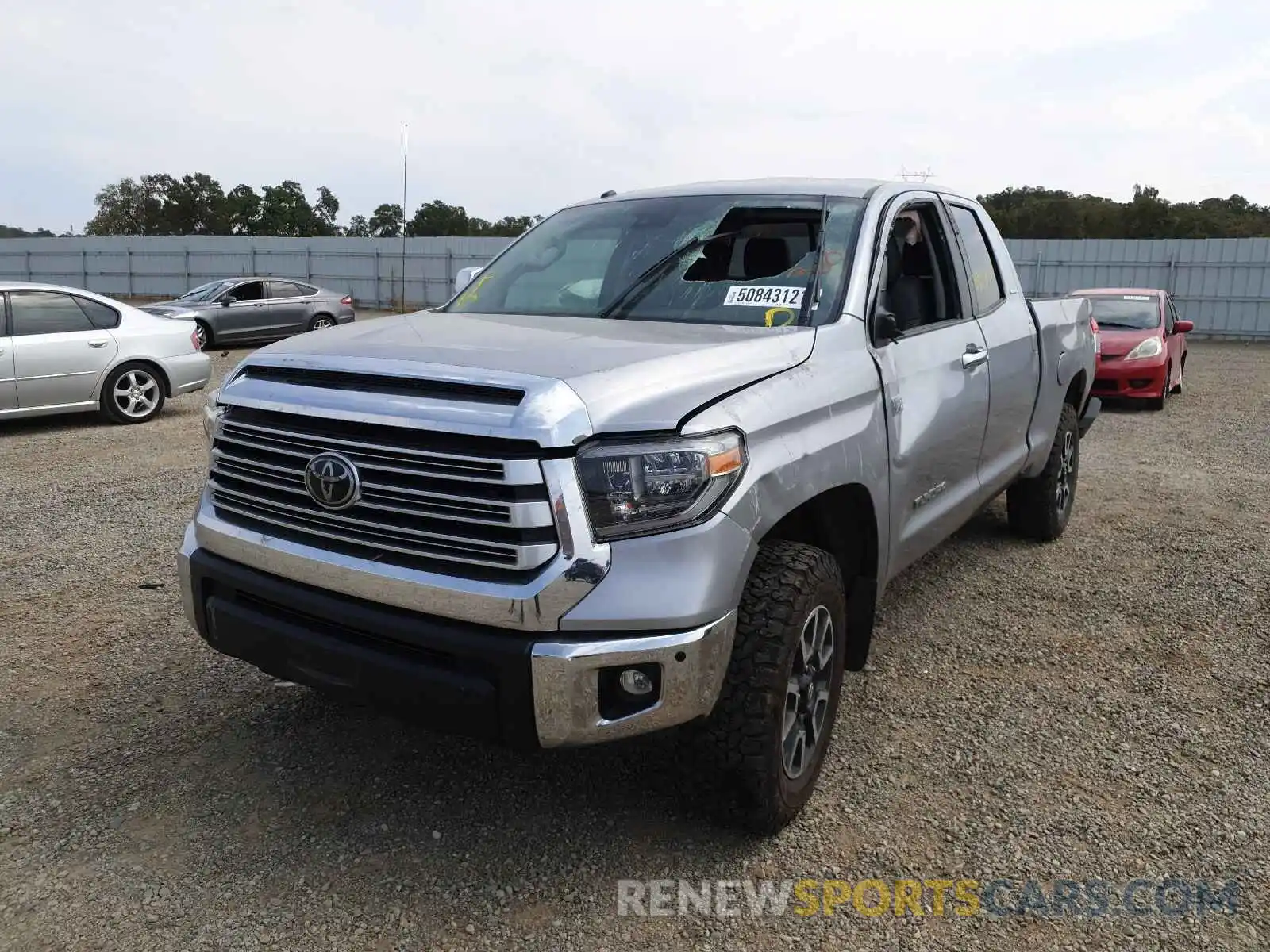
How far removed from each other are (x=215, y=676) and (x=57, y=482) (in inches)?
168

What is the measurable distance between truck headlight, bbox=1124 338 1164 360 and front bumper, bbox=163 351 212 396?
35.2ft

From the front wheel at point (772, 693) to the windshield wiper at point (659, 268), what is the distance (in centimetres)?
116

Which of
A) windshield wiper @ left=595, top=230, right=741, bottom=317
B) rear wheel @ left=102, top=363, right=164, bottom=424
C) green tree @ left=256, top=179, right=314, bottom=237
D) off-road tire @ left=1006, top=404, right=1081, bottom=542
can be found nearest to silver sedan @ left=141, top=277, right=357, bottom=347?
rear wheel @ left=102, top=363, right=164, bottom=424

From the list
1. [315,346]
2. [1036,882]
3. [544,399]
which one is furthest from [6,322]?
[1036,882]

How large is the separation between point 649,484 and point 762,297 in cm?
119

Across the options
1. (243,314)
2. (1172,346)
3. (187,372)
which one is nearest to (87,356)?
(187,372)

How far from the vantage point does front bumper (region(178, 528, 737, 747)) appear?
7.28ft

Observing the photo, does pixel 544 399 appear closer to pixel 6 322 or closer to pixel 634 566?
pixel 634 566

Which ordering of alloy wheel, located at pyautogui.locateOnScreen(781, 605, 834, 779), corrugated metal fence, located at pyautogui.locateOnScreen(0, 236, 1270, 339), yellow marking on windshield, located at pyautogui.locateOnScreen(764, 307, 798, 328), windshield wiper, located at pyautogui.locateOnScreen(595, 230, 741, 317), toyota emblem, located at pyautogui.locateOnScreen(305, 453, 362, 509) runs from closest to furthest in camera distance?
toyota emblem, located at pyautogui.locateOnScreen(305, 453, 362, 509) → alloy wheel, located at pyautogui.locateOnScreen(781, 605, 834, 779) → yellow marking on windshield, located at pyautogui.locateOnScreen(764, 307, 798, 328) → windshield wiper, located at pyautogui.locateOnScreen(595, 230, 741, 317) → corrugated metal fence, located at pyautogui.locateOnScreen(0, 236, 1270, 339)

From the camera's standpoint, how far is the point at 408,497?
2.38m

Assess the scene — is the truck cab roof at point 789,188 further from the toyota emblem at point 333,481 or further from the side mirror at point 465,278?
the toyota emblem at point 333,481

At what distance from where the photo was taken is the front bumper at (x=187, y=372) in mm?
9984

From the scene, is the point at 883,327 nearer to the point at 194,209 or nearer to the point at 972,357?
the point at 972,357

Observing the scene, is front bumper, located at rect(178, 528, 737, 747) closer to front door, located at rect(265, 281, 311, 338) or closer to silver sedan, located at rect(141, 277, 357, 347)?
silver sedan, located at rect(141, 277, 357, 347)
